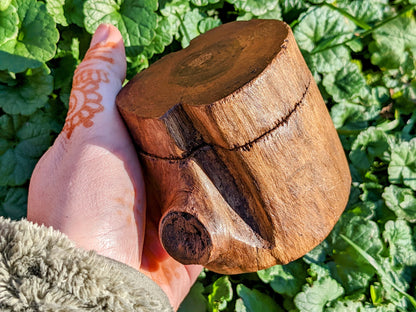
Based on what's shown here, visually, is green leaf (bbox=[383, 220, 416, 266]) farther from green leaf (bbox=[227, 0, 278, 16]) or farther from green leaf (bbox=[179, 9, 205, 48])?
green leaf (bbox=[179, 9, 205, 48])

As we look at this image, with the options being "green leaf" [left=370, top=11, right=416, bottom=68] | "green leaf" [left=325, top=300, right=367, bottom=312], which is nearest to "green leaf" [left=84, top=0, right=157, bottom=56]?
"green leaf" [left=370, top=11, right=416, bottom=68]

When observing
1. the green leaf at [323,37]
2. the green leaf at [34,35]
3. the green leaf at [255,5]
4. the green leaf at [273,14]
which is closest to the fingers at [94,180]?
the green leaf at [34,35]

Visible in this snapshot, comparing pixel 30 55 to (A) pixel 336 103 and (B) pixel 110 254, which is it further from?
(A) pixel 336 103

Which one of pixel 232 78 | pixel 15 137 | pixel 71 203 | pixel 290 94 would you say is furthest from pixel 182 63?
pixel 15 137

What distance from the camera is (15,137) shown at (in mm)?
1915

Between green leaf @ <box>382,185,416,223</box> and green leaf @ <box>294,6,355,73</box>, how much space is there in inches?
25.3

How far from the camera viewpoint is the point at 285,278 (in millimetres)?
1932

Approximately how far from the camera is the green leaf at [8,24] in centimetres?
176

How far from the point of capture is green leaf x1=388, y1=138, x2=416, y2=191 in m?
2.17

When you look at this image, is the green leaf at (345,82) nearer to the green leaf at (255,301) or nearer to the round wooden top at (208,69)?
the round wooden top at (208,69)

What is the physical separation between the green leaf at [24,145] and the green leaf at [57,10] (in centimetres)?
39

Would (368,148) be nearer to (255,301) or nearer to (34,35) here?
(255,301)

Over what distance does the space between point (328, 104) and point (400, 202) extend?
60cm

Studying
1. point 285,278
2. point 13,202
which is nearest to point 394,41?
point 285,278
